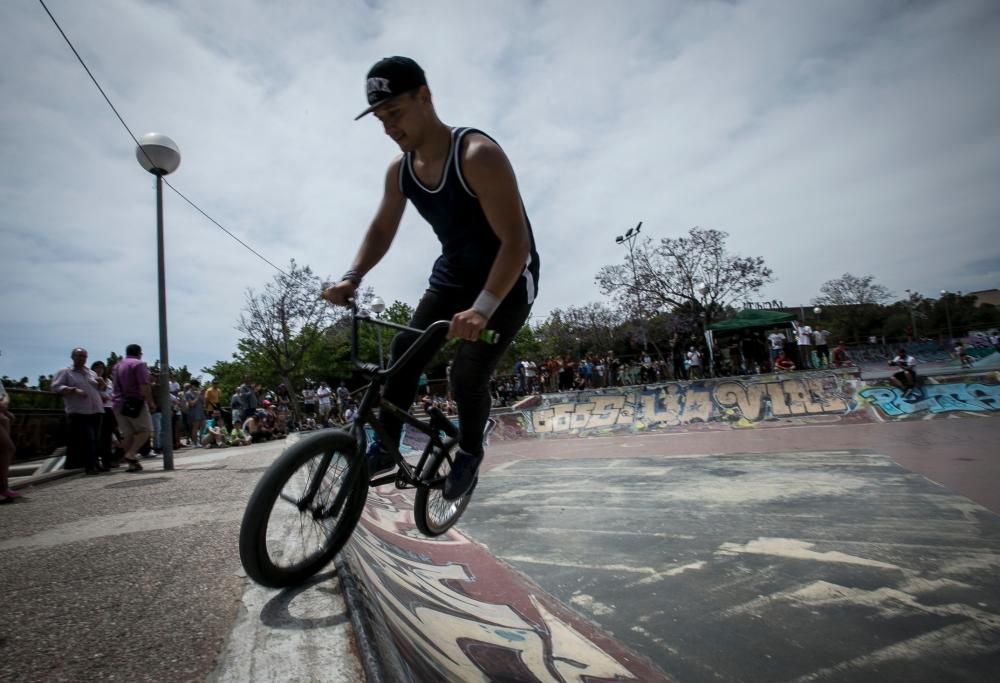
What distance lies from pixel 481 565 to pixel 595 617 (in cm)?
81

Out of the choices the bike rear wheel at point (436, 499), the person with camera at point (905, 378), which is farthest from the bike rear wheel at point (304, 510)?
the person with camera at point (905, 378)

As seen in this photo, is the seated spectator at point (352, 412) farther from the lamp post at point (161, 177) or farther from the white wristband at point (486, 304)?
the lamp post at point (161, 177)

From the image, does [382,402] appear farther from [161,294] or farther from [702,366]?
[702,366]

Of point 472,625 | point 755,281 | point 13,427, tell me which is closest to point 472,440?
point 472,625

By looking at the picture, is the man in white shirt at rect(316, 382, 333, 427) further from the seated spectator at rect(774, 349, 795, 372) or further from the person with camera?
the seated spectator at rect(774, 349, 795, 372)

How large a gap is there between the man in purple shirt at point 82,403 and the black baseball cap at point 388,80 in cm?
647

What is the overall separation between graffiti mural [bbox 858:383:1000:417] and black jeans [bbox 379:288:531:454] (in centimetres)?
1014

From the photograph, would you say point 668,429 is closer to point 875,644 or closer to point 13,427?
point 875,644

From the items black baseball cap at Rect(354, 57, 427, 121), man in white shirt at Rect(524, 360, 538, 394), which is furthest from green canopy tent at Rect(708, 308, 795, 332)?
black baseball cap at Rect(354, 57, 427, 121)

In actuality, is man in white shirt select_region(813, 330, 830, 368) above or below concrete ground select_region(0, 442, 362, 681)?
above

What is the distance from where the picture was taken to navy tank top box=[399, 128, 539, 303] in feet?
7.29

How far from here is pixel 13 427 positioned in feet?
25.1

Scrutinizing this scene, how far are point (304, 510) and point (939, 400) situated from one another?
11.4 m

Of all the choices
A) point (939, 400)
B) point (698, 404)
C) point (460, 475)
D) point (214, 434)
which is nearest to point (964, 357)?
point (939, 400)
